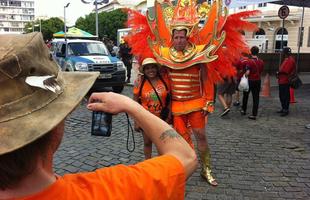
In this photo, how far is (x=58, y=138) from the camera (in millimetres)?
1180

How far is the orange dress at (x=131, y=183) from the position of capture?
1.17 m

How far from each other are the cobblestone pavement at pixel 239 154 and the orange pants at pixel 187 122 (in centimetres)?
71

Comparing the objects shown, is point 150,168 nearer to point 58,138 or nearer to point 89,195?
point 89,195

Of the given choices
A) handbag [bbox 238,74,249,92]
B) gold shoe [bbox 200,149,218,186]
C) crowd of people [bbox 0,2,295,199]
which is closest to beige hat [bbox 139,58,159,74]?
gold shoe [bbox 200,149,218,186]

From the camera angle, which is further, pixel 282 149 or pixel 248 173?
pixel 282 149

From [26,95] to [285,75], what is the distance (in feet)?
29.0

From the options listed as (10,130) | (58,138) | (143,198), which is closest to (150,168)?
(143,198)

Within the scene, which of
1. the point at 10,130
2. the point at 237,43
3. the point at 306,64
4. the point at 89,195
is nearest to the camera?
the point at 10,130

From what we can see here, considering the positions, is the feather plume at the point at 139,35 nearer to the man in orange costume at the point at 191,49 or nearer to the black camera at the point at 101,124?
the man in orange costume at the point at 191,49

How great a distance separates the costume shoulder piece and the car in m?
7.57

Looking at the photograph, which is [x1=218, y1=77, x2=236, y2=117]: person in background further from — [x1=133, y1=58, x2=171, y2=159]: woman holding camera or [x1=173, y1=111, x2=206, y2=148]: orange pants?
[x1=133, y1=58, x2=171, y2=159]: woman holding camera

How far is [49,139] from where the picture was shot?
1097mm

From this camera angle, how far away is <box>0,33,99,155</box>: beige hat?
98 centimetres

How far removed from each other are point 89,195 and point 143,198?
18cm
